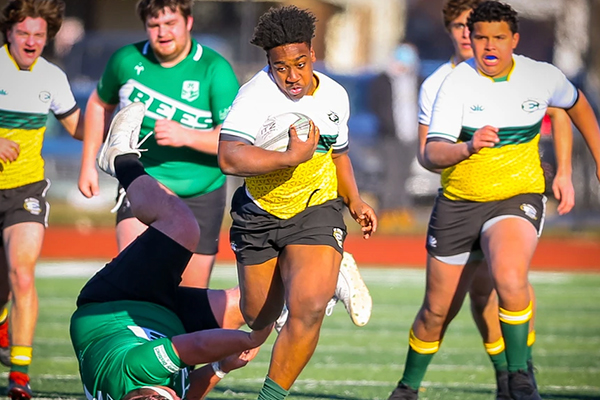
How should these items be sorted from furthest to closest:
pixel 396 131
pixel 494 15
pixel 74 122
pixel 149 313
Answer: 1. pixel 396 131
2. pixel 74 122
3. pixel 494 15
4. pixel 149 313

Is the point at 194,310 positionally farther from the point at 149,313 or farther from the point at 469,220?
the point at 469,220

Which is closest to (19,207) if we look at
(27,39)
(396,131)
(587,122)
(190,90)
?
(27,39)

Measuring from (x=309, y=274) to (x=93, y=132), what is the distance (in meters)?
2.19

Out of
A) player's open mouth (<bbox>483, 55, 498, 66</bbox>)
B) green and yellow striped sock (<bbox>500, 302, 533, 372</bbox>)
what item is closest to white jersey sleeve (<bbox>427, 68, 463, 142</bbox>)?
player's open mouth (<bbox>483, 55, 498, 66</bbox>)

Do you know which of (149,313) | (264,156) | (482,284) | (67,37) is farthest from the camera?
(67,37)

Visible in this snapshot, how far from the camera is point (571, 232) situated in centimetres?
1426

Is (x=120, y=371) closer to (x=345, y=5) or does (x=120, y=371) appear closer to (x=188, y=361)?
(x=188, y=361)

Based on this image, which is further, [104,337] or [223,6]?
[223,6]

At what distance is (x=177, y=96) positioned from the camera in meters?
5.47

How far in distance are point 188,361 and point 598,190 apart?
11930 millimetres

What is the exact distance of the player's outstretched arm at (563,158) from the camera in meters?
5.28

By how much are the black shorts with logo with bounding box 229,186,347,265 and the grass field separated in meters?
1.52

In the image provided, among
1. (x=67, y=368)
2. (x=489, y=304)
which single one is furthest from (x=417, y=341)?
(x=67, y=368)

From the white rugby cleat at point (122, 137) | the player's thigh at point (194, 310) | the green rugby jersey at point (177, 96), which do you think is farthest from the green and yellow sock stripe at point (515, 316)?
the white rugby cleat at point (122, 137)
